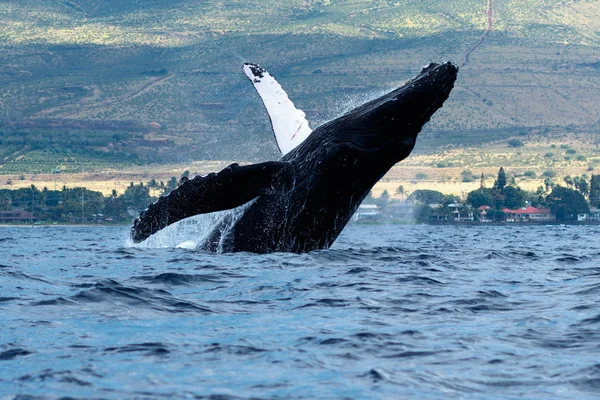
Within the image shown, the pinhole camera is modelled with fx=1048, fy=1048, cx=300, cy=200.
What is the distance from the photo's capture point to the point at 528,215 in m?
106

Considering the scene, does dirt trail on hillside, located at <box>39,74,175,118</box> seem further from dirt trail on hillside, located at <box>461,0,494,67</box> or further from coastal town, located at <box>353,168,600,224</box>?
coastal town, located at <box>353,168,600,224</box>

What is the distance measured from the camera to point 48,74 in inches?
6619

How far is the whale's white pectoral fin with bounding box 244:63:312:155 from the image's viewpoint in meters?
11.5

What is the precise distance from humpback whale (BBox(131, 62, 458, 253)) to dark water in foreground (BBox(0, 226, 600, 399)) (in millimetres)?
348

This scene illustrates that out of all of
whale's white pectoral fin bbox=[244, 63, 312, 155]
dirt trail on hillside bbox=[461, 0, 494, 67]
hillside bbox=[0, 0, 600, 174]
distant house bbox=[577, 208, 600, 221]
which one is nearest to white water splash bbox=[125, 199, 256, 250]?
whale's white pectoral fin bbox=[244, 63, 312, 155]

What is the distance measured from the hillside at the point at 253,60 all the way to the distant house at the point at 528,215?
25.3 m

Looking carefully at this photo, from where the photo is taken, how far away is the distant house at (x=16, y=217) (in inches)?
4016

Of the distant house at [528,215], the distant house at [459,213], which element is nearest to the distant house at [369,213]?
the distant house at [459,213]

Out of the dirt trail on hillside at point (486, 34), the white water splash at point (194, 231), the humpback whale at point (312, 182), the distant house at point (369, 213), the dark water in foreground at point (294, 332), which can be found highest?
the dirt trail on hillside at point (486, 34)

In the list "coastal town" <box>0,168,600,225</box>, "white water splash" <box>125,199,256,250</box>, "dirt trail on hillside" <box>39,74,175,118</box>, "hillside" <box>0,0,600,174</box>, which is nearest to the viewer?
"white water splash" <box>125,199,256,250</box>

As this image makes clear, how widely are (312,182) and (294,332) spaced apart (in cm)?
401

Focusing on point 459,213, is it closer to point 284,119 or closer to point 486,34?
point 486,34

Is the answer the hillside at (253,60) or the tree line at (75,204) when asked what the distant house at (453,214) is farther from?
the tree line at (75,204)

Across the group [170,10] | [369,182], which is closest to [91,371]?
[369,182]
